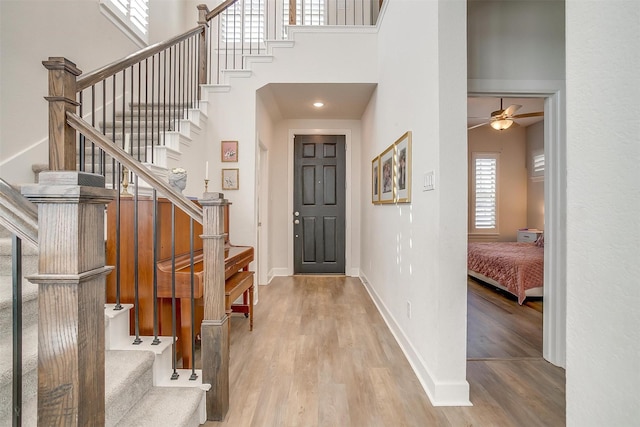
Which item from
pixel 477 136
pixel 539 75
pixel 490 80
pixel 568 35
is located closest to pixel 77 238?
pixel 568 35

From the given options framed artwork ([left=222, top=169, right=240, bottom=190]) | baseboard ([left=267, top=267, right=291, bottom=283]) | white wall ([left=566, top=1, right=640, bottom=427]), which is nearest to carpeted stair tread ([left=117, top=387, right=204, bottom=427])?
white wall ([left=566, top=1, right=640, bottom=427])

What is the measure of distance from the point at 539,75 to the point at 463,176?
1290 mm

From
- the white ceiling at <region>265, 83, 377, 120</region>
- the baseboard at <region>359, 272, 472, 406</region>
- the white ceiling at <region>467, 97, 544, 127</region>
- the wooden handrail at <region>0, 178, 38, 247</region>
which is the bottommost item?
the baseboard at <region>359, 272, 472, 406</region>

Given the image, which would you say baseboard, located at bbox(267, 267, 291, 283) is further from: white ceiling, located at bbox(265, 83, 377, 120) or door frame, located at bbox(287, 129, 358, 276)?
white ceiling, located at bbox(265, 83, 377, 120)

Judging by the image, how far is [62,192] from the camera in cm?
63

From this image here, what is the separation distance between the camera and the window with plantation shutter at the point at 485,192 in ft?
21.5

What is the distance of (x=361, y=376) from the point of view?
208 centimetres

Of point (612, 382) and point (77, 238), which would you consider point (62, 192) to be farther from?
point (612, 382)

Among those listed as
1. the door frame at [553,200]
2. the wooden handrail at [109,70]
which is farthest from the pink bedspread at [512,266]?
the wooden handrail at [109,70]

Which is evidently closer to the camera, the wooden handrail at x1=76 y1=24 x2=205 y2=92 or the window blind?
the wooden handrail at x1=76 y1=24 x2=205 y2=92

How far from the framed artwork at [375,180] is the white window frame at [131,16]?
131 inches

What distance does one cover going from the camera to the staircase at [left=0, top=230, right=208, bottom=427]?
1207mm

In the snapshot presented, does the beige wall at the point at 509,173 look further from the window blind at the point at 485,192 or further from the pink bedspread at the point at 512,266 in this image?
the pink bedspread at the point at 512,266

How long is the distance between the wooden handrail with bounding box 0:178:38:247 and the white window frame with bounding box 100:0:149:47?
3804 millimetres
